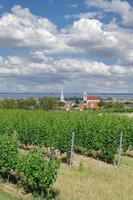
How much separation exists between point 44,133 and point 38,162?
14094mm

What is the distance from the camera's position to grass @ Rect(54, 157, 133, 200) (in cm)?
1563

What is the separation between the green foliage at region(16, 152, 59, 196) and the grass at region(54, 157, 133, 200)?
795 mm

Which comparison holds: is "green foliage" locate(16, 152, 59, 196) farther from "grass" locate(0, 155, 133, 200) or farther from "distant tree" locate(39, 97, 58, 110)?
"distant tree" locate(39, 97, 58, 110)

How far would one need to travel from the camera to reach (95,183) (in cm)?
1775

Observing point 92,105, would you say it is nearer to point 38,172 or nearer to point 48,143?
point 48,143

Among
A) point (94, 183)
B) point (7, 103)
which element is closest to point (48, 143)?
point (94, 183)

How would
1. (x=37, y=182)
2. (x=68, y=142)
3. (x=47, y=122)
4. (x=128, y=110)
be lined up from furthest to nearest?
1. (x=128, y=110)
2. (x=47, y=122)
3. (x=68, y=142)
4. (x=37, y=182)

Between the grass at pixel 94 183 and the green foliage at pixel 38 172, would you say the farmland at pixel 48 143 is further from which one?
the grass at pixel 94 183

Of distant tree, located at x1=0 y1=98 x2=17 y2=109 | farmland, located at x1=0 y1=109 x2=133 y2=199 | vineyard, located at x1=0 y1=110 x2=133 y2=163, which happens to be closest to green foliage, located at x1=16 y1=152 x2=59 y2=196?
farmland, located at x1=0 y1=109 x2=133 y2=199

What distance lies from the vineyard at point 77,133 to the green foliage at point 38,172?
1047cm

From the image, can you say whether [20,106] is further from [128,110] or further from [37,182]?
[37,182]

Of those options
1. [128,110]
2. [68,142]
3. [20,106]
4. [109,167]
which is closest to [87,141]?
[68,142]

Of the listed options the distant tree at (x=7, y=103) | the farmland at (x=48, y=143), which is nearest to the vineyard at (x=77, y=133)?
the farmland at (x=48, y=143)

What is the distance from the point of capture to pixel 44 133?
1126 inches
